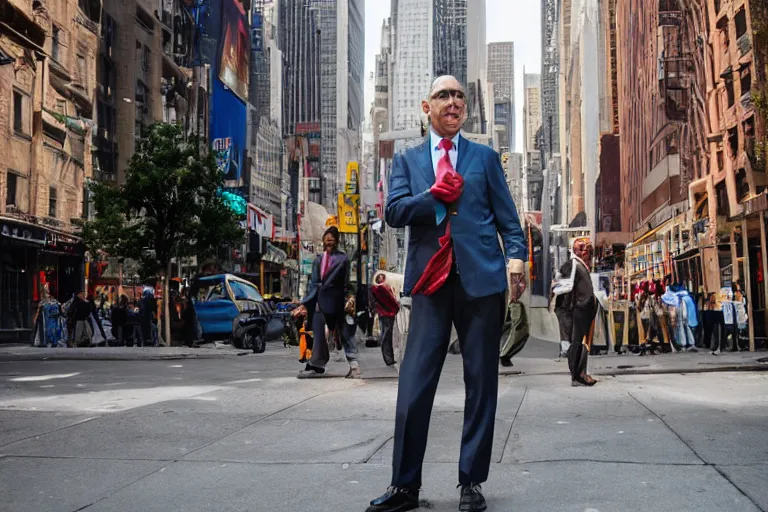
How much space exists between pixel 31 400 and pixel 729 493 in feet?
20.8

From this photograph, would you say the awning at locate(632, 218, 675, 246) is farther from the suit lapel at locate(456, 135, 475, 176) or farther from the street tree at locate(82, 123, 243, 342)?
the suit lapel at locate(456, 135, 475, 176)

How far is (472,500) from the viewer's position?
363 centimetres

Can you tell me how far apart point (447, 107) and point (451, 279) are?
73 cm

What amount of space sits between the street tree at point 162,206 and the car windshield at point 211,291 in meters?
1.53

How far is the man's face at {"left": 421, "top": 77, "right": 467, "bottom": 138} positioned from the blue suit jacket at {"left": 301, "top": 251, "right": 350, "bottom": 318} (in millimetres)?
6462

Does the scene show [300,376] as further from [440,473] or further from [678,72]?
[678,72]

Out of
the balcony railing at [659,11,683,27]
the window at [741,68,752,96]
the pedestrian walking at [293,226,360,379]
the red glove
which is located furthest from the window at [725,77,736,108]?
the red glove

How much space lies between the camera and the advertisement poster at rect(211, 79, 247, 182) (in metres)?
58.9

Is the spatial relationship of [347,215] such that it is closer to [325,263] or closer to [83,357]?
[83,357]

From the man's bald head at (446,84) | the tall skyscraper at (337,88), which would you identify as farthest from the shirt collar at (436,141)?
the tall skyscraper at (337,88)

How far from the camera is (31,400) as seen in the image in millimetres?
8336

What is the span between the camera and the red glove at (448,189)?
3.90m

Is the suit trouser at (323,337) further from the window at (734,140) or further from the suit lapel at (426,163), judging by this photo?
the window at (734,140)

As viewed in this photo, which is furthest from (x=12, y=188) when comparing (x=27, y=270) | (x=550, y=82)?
(x=550, y=82)
